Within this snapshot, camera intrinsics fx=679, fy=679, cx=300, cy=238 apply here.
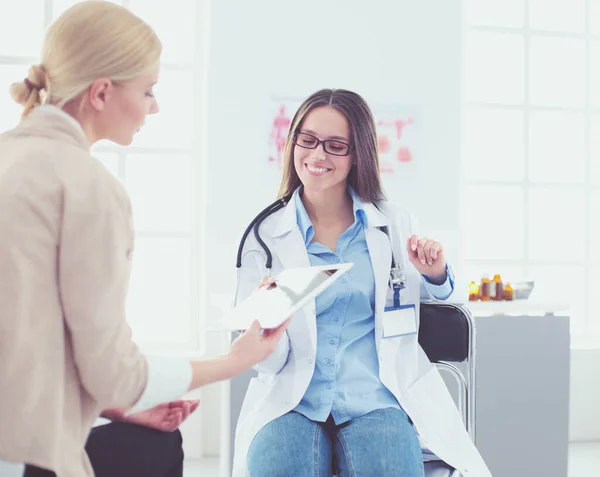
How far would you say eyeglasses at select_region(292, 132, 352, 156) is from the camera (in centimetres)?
178

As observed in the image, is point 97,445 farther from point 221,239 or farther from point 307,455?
point 221,239

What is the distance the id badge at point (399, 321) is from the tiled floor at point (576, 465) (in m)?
1.90

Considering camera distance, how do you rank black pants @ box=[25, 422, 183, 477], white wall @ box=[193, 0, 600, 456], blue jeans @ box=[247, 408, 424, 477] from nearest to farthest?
black pants @ box=[25, 422, 183, 477] → blue jeans @ box=[247, 408, 424, 477] → white wall @ box=[193, 0, 600, 456]

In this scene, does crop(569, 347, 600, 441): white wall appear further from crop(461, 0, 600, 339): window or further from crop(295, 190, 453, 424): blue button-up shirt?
crop(295, 190, 453, 424): blue button-up shirt

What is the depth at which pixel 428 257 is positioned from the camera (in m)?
1.70

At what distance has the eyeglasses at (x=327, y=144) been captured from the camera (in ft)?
5.85

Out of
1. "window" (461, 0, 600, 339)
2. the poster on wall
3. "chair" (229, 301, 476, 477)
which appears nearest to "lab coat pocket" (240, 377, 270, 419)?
"chair" (229, 301, 476, 477)

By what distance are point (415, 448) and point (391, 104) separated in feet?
8.70

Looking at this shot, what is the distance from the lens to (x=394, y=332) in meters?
1.67

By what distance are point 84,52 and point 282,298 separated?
1.87 feet

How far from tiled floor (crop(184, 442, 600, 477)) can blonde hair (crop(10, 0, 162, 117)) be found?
2.61 meters

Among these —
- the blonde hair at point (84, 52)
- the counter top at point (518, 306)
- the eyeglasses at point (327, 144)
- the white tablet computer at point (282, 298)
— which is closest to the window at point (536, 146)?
the counter top at point (518, 306)

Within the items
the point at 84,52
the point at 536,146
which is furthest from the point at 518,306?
the point at 84,52

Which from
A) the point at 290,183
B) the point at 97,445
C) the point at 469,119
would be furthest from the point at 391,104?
the point at 97,445
